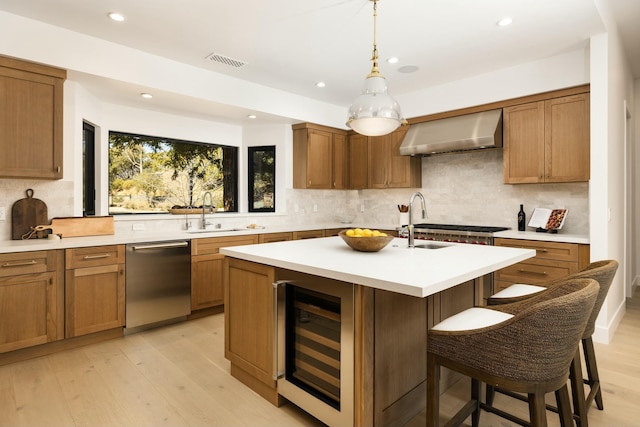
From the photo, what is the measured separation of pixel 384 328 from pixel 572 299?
0.84 meters

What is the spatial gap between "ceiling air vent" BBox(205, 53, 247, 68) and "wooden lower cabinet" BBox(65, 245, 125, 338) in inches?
81.1

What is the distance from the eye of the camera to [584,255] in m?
3.34

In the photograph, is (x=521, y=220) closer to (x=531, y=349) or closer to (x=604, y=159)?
(x=604, y=159)

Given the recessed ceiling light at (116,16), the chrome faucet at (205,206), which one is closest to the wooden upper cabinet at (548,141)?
the chrome faucet at (205,206)

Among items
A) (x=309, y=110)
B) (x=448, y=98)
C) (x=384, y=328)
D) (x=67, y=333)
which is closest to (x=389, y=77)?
(x=448, y=98)

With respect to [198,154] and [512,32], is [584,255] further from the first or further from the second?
[198,154]

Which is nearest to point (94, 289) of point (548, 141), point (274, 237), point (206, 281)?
point (206, 281)

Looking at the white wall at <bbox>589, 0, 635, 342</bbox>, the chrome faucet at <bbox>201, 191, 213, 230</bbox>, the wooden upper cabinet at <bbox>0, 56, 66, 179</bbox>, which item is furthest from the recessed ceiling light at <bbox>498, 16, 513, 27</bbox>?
the wooden upper cabinet at <bbox>0, 56, 66, 179</bbox>

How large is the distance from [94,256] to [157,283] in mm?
625

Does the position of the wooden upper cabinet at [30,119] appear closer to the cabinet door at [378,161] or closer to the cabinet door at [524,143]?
the cabinet door at [378,161]

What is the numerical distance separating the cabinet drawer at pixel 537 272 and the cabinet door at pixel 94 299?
3.73m

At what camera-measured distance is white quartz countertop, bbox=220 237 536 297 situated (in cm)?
156

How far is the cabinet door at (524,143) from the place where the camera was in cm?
384

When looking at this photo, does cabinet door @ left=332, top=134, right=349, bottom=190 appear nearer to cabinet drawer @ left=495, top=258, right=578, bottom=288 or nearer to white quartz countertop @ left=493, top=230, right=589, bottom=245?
white quartz countertop @ left=493, top=230, right=589, bottom=245
